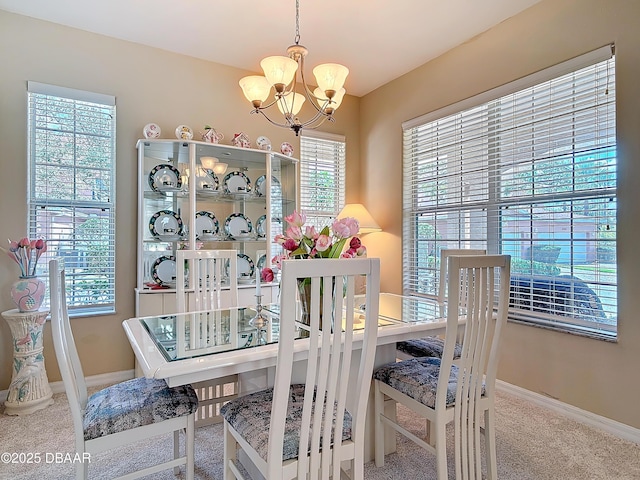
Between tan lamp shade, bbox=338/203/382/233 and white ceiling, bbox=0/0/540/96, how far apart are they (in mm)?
1481

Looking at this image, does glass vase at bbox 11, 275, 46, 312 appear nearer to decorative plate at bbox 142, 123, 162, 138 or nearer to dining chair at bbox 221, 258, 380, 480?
decorative plate at bbox 142, 123, 162, 138

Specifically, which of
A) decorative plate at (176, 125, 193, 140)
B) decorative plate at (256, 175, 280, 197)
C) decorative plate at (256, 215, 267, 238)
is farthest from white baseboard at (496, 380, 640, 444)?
decorative plate at (176, 125, 193, 140)

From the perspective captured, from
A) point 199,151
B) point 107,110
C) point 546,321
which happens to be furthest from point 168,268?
point 546,321

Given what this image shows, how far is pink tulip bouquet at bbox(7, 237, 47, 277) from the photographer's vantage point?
2627 millimetres

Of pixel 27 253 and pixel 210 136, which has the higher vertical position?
pixel 210 136

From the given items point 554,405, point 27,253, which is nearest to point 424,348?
point 554,405

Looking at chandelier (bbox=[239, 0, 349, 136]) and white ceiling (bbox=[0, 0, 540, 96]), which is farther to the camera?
white ceiling (bbox=[0, 0, 540, 96])

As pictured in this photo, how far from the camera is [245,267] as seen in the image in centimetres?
348

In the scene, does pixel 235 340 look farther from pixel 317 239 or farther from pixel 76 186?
pixel 76 186

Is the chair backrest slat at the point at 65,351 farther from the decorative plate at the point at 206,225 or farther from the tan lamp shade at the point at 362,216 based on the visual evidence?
the tan lamp shade at the point at 362,216

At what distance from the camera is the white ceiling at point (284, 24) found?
2697 mm

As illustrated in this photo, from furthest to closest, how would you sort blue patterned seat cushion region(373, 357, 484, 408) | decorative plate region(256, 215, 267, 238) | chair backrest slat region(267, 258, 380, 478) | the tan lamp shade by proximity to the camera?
the tan lamp shade → decorative plate region(256, 215, 267, 238) → blue patterned seat cushion region(373, 357, 484, 408) → chair backrest slat region(267, 258, 380, 478)

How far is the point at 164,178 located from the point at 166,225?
1.32 ft

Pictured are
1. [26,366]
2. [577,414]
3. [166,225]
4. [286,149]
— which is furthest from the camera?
[286,149]
